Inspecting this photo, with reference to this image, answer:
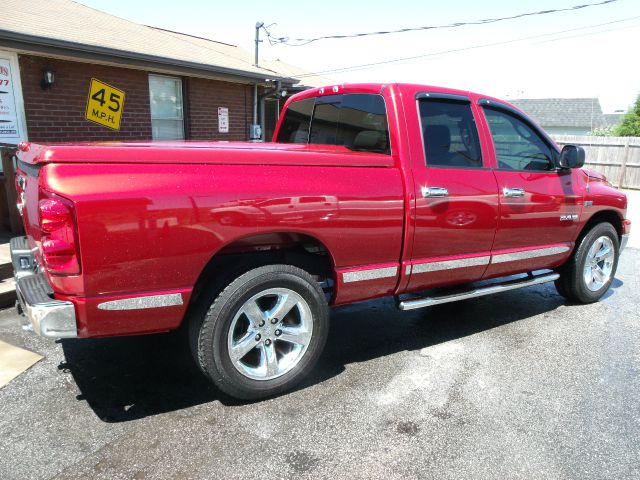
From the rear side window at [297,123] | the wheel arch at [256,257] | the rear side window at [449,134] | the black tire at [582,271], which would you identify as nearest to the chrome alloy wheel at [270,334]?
the wheel arch at [256,257]

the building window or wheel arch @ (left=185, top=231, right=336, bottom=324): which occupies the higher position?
the building window

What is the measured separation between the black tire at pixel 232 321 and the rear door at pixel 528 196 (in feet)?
5.69

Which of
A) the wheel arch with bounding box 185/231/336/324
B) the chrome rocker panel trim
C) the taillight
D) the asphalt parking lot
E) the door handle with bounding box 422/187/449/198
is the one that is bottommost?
the asphalt parking lot

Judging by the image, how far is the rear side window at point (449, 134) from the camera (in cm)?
364

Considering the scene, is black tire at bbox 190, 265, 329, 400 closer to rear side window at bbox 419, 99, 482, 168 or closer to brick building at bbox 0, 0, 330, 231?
rear side window at bbox 419, 99, 482, 168

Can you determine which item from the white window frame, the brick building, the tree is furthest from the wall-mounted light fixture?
the tree

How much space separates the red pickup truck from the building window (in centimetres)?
538

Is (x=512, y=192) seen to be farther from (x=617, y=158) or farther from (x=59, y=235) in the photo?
(x=617, y=158)

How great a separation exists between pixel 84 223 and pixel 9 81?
596 centimetres

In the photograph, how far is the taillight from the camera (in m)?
2.37

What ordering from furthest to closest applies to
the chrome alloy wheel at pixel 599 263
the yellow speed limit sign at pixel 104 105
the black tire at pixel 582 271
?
the yellow speed limit sign at pixel 104 105 < the chrome alloy wheel at pixel 599 263 < the black tire at pixel 582 271

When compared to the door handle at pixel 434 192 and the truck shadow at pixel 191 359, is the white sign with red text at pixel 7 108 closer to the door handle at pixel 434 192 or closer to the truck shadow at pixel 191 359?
the truck shadow at pixel 191 359

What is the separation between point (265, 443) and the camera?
2697mm

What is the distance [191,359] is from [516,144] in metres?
3.15
